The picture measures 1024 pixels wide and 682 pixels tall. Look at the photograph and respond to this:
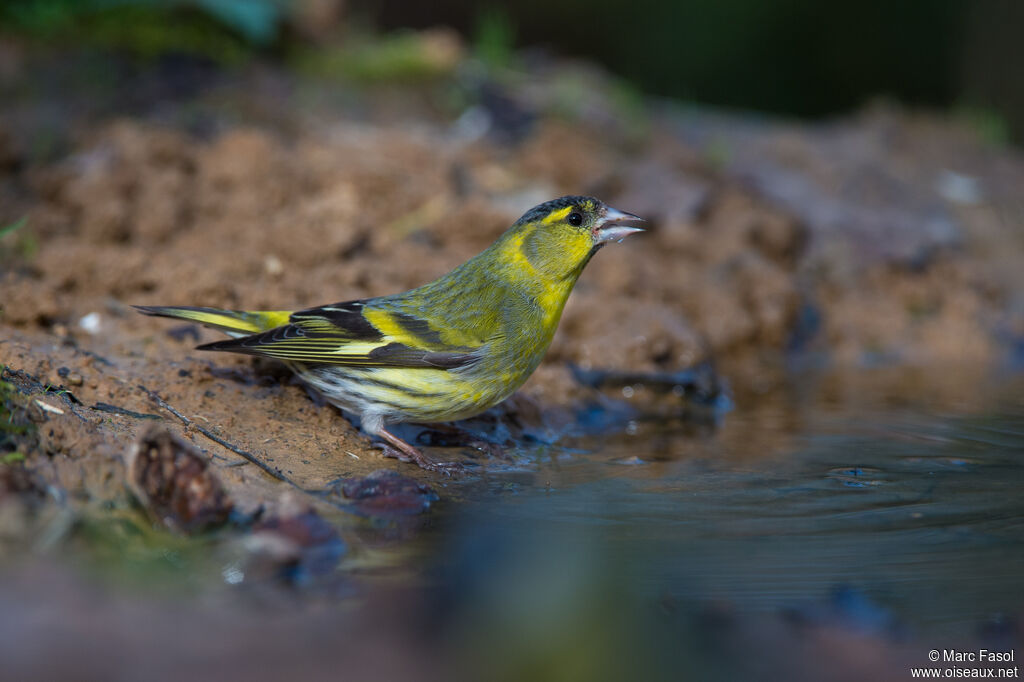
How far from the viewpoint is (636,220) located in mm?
4773

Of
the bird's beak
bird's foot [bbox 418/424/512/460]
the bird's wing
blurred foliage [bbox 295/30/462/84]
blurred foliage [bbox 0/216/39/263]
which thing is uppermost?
blurred foliage [bbox 295/30/462/84]

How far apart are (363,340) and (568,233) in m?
1.09

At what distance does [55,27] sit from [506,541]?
6151 millimetres

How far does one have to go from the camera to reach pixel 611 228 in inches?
186

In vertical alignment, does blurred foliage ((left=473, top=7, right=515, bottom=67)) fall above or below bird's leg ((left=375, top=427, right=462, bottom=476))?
above

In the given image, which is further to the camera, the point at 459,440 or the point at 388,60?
the point at 388,60

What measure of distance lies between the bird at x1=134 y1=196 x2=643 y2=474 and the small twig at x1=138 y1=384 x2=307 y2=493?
1.03 feet

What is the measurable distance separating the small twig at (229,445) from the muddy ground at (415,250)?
0.06 feet

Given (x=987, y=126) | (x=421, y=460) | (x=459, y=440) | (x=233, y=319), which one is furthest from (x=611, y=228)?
(x=987, y=126)

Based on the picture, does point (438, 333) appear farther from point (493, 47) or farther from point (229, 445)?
point (493, 47)

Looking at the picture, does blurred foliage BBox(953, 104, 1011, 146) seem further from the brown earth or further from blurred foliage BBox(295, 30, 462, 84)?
blurred foliage BBox(295, 30, 462, 84)

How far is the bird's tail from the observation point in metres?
4.36

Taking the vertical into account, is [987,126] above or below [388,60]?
below

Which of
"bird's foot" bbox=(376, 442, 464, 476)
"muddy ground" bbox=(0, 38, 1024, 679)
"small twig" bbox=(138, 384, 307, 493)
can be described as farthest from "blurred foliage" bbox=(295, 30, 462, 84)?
"small twig" bbox=(138, 384, 307, 493)
